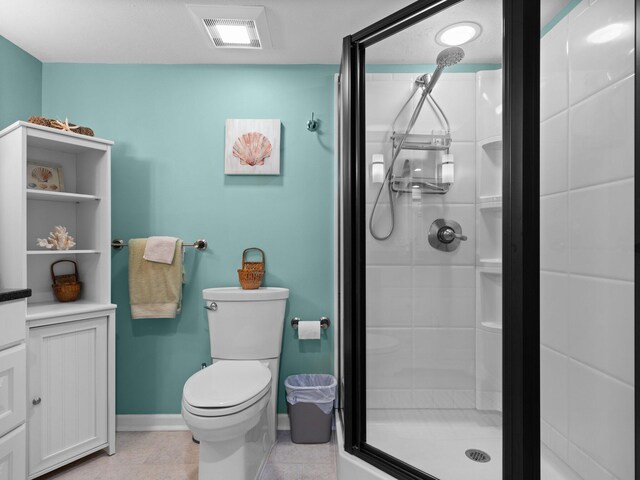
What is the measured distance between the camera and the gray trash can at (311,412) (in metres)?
1.95

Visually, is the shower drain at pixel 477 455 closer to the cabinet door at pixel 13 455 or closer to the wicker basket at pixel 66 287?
the cabinet door at pixel 13 455

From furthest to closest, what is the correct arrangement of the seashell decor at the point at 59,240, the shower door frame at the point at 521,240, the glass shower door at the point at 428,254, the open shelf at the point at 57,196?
1. the seashell decor at the point at 59,240
2. the open shelf at the point at 57,196
3. the glass shower door at the point at 428,254
4. the shower door frame at the point at 521,240

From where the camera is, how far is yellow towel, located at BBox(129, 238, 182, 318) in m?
2.04

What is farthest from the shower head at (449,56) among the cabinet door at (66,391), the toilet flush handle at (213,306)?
the cabinet door at (66,391)

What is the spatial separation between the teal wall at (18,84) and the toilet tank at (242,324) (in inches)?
55.0

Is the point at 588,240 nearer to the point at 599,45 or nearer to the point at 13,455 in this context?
the point at 599,45

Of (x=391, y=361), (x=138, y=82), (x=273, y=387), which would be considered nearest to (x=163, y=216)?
(x=138, y=82)

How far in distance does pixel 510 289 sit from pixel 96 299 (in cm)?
194

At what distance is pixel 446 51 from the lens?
4.45 ft

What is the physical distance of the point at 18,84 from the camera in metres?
1.98

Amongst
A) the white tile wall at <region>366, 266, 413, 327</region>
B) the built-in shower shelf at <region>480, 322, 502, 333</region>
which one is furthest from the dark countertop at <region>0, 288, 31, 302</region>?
the built-in shower shelf at <region>480, 322, 502, 333</region>

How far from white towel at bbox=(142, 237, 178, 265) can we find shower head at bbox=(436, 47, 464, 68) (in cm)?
161

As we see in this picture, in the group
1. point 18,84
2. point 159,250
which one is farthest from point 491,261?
point 18,84

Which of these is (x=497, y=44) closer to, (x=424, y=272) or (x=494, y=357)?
(x=424, y=272)
